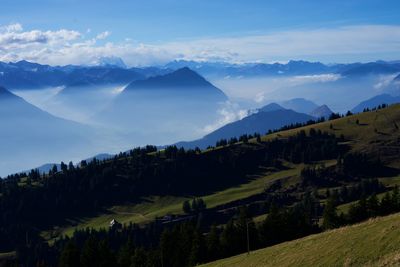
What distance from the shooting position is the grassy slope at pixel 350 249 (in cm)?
3672

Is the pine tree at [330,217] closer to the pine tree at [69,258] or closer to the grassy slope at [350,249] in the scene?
the grassy slope at [350,249]

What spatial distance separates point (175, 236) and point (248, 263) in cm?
3833

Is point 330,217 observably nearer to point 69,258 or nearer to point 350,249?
point 69,258

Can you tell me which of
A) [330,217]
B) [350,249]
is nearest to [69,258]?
[330,217]

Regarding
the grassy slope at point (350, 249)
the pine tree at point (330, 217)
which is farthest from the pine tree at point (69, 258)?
the pine tree at point (330, 217)

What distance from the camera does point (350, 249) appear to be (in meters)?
40.2

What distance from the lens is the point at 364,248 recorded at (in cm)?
3903

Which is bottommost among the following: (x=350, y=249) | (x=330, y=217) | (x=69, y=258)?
(x=330, y=217)

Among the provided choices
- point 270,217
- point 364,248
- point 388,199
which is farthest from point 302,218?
point 364,248

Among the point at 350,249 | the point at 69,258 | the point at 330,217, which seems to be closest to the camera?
the point at 350,249

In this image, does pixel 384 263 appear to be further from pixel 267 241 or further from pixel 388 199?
pixel 388 199

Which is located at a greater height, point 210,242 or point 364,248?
point 364,248

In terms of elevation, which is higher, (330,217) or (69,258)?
(69,258)

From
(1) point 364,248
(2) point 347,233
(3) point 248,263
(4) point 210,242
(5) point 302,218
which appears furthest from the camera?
(5) point 302,218
